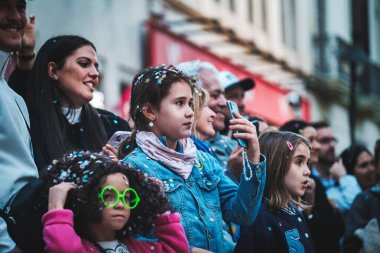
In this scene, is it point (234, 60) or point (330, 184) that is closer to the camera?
point (330, 184)

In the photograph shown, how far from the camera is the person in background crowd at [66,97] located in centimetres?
595

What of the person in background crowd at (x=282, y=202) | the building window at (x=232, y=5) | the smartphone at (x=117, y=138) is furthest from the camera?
the building window at (x=232, y=5)

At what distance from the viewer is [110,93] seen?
17.4 metres

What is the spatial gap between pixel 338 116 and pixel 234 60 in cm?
944

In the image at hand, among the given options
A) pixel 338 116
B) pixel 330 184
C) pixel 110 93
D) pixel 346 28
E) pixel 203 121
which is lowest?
pixel 338 116

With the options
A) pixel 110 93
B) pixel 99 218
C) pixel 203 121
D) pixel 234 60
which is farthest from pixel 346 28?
pixel 99 218

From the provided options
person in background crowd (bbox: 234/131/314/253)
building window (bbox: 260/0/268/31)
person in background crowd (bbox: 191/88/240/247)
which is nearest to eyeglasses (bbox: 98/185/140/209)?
person in background crowd (bbox: 234/131/314/253)

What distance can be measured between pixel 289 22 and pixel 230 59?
21.5 ft

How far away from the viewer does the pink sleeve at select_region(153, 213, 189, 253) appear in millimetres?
5281

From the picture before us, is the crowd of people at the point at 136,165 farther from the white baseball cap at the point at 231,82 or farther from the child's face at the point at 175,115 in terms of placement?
the white baseball cap at the point at 231,82

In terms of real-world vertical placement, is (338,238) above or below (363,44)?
above

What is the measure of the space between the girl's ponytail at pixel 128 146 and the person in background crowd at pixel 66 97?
0.07m

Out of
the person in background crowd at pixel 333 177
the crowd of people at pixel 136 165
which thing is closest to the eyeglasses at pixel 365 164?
the person in background crowd at pixel 333 177

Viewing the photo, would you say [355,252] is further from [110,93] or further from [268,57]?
[268,57]
